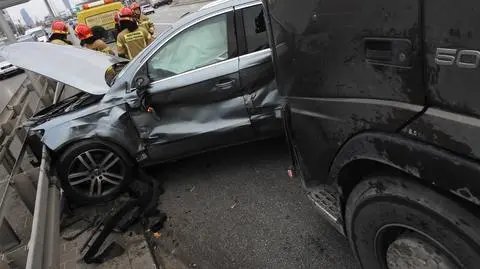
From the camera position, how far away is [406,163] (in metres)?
1.82

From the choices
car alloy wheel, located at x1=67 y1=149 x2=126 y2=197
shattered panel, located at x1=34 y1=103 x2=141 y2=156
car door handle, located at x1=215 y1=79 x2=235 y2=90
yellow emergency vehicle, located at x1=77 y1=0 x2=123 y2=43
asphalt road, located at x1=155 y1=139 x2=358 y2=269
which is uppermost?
car door handle, located at x1=215 y1=79 x2=235 y2=90

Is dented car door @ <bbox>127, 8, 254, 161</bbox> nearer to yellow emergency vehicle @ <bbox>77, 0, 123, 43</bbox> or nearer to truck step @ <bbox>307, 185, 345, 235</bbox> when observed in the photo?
truck step @ <bbox>307, 185, 345, 235</bbox>

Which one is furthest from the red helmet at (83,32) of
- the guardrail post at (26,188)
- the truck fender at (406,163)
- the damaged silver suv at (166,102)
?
the truck fender at (406,163)

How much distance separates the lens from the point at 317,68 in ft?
7.50

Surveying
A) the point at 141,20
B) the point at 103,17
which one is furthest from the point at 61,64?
the point at 103,17

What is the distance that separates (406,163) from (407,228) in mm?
334

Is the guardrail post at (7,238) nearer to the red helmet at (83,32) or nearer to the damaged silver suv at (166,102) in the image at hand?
the damaged silver suv at (166,102)

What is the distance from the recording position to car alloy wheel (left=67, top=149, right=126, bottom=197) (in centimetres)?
471

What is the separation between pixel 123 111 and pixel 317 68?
289cm

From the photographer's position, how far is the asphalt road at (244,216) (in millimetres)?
3264

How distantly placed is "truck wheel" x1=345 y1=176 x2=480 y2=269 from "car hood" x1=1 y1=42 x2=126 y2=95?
11.0 ft

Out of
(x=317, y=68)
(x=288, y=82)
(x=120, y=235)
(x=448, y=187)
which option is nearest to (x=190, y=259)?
(x=120, y=235)

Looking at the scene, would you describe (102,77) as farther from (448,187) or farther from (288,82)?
(448,187)

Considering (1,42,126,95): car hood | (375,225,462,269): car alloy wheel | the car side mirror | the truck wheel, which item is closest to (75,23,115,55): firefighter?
(1,42,126,95): car hood
